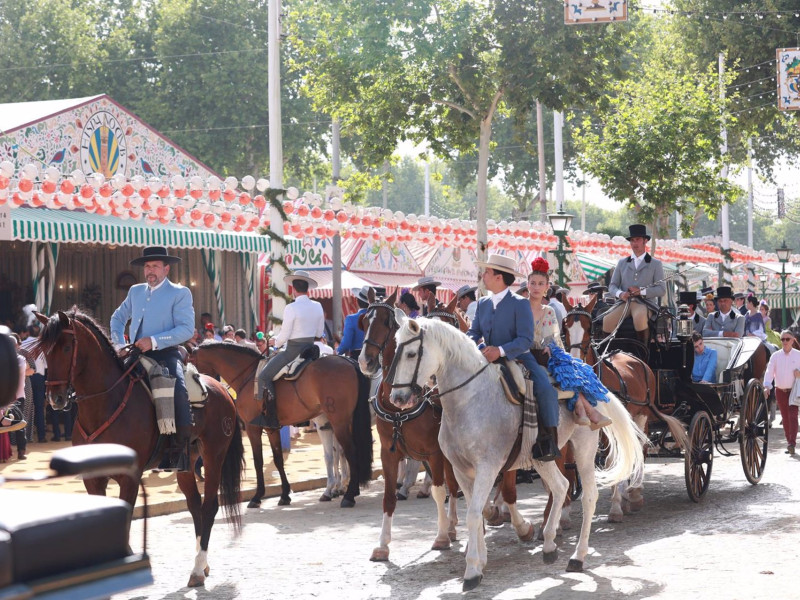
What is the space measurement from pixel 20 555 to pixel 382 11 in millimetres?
17636

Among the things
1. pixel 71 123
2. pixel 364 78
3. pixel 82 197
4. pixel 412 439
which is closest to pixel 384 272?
pixel 364 78

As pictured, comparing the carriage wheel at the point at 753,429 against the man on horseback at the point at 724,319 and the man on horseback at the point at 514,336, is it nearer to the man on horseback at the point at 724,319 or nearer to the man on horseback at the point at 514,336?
the man on horseback at the point at 514,336

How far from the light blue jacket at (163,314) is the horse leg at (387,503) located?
2174mm

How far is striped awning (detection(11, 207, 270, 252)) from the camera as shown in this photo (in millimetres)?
17438

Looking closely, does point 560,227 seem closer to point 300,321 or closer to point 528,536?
point 300,321

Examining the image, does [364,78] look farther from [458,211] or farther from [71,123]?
[458,211]

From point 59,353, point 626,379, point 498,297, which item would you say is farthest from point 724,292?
point 59,353

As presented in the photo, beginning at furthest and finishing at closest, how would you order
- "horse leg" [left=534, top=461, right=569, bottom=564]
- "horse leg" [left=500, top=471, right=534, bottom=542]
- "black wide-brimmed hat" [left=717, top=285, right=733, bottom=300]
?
"black wide-brimmed hat" [left=717, top=285, right=733, bottom=300] → "horse leg" [left=500, top=471, right=534, bottom=542] → "horse leg" [left=534, top=461, right=569, bottom=564]

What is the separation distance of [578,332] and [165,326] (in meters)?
4.67

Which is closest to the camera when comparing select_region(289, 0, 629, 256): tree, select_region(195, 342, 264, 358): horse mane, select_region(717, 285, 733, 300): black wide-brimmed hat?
select_region(195, 342, 264, 358): horse mane

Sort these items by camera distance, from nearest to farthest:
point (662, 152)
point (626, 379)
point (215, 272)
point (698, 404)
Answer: point (626, 379) → point (698, 404) → point (215, 272) → point (662, 152)

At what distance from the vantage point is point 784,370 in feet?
56.0

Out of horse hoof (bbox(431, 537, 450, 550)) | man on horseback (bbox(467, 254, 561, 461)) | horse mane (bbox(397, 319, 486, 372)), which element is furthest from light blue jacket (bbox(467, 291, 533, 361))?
horse hoof (bbox(431, 537, 450, 550))

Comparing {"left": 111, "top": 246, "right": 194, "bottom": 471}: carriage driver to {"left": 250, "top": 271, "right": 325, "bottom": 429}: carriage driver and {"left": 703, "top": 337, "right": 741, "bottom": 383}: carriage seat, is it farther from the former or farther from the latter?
{"left": 703, "top": 337, "right": 741, "bottom": 383}: carriage seat
